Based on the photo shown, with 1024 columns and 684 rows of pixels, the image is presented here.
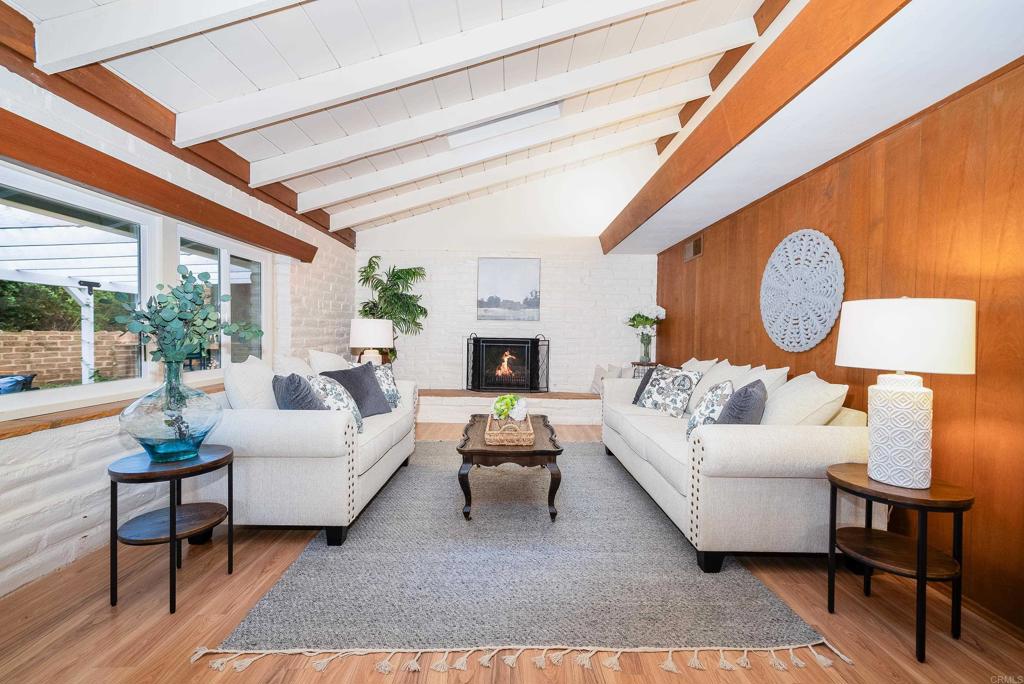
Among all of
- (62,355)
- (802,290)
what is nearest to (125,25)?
(62,355)

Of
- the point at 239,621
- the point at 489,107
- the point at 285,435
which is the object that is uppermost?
the point at 489,107

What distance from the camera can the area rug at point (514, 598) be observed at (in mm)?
1607

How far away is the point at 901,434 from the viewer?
174cm

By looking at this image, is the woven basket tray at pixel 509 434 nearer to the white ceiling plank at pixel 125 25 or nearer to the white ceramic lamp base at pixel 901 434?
the white ceramic lamp base at pixel 901 434

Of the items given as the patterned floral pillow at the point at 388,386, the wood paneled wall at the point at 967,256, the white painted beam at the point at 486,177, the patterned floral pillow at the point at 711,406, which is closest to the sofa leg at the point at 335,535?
the patterned floral pillow at the point at 388,386

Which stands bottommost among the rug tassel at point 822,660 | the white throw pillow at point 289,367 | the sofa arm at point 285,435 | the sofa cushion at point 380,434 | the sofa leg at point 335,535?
the rug tassel at point 822,660

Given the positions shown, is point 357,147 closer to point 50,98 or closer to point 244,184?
point 244,184

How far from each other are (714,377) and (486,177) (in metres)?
3.05

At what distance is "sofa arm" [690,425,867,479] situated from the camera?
2.06 m

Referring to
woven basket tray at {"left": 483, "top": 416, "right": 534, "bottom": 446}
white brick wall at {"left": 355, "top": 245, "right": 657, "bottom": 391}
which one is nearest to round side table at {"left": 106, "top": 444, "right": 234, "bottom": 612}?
woven basket tray at {"left": 483, "top": 416, "right": 534, "bottom": 446}

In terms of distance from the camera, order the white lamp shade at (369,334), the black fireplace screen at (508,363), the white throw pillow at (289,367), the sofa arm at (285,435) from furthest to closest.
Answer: the black fireplace screen at (508,363), the white lamp shade at (369,334), the white throw pillow at (289,367), the sofa arm at (285,435)

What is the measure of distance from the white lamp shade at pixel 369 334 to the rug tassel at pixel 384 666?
320 centimetres

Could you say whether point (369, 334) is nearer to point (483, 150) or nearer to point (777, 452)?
point (483, 150)

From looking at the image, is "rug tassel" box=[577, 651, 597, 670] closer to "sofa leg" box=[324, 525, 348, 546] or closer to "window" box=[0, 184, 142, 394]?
"sofa leg" box=[324, 525, 348, 546]
